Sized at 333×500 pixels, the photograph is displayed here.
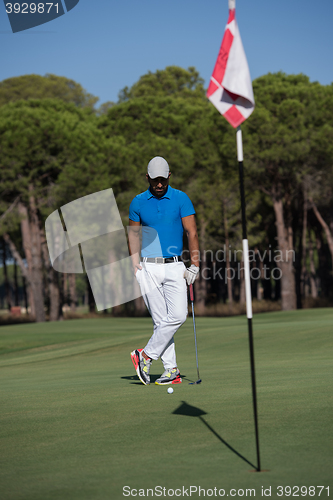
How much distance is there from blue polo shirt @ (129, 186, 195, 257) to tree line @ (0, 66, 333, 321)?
Answer: 89.4ft

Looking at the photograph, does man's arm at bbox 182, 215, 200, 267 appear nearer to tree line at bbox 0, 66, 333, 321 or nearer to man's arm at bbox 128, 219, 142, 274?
man's arm at bbox 128, 219, 142, 274

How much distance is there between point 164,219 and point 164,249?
0.32 meters

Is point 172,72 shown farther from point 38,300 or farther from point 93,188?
point 38,300

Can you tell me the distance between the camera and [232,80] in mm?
3898

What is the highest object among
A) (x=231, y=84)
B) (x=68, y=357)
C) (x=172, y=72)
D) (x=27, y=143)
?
(x=172, y=72)

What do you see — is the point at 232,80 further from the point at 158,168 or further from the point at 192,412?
the point at 192,412

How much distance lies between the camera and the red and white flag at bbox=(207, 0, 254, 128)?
12.7 feet

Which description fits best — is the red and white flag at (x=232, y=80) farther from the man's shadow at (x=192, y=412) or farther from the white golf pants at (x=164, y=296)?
the white golf pants at (x=164, y=296)

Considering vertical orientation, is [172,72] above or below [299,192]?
above

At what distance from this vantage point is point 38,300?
117 ft

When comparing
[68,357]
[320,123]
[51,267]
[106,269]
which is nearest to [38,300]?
[51,267]

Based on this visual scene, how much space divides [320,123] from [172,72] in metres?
25.1

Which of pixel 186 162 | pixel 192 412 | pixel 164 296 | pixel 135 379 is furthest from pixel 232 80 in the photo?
pixel 186 162

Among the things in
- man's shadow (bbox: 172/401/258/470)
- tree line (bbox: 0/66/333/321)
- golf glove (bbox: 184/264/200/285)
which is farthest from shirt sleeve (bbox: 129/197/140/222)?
tree line (bbox: 0/66/333/321)
